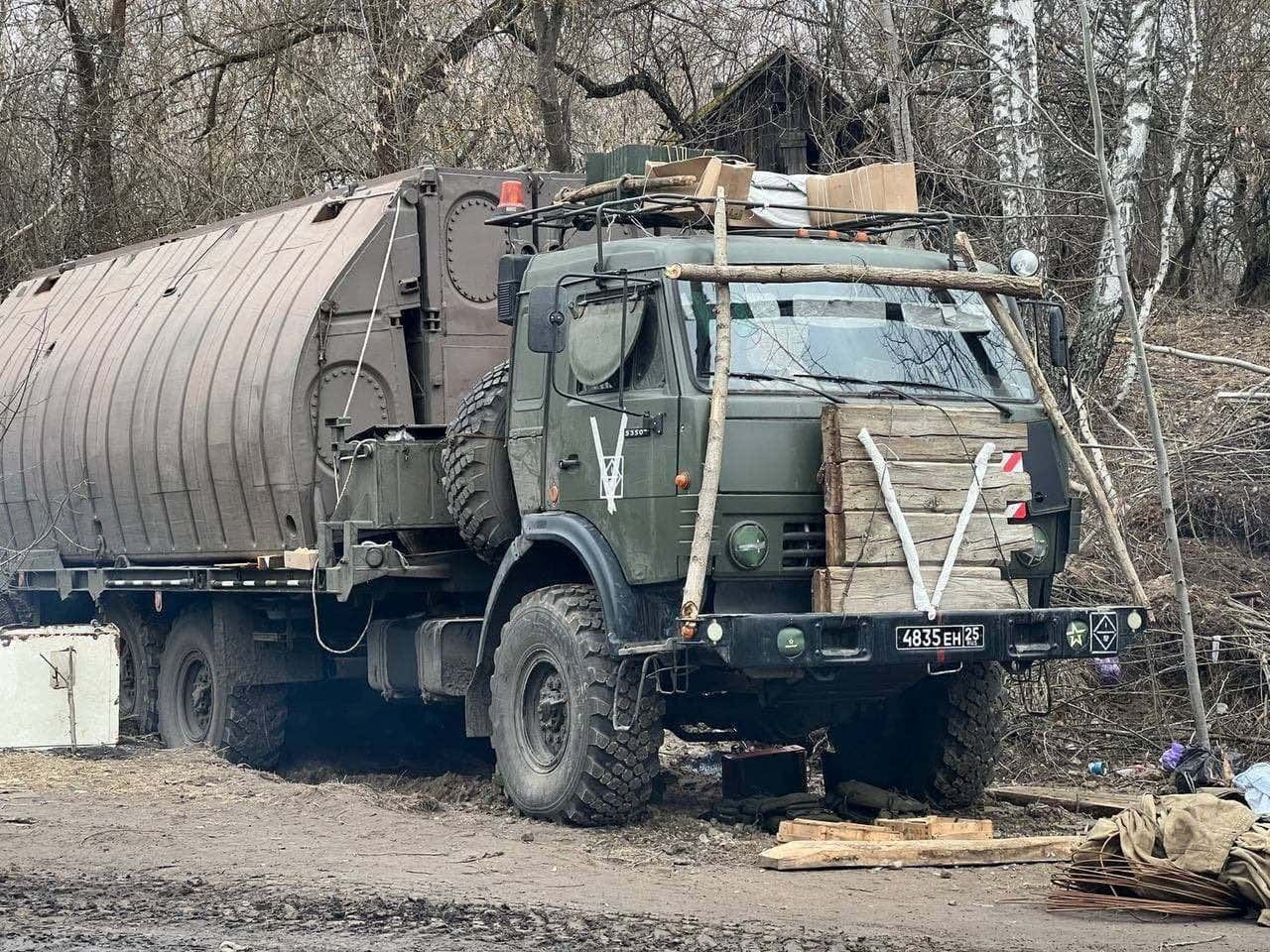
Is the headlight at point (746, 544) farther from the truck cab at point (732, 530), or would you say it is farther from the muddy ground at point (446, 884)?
the muddy ground at point (446, 884)

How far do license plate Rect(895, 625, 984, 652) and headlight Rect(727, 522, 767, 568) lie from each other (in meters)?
0.71

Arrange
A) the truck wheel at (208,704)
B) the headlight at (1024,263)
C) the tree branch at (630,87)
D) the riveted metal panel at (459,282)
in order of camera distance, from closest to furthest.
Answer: the headlight at (1024,263), the riveted metal panel at (459,282), the truck wheel at (208,704), the tree branch at (630,87)

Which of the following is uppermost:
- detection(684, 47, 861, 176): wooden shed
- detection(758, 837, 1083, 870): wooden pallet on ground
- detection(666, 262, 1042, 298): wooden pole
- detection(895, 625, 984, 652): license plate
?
detection(684, 47, 861, 176): wooden shed

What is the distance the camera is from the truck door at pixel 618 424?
8.19 m

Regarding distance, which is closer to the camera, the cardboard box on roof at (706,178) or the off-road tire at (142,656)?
the cardboard box on roof at (706,178)

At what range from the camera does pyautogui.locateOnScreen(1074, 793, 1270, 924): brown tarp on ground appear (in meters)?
6.43

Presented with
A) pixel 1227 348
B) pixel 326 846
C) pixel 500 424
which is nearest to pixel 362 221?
pixel 500 424

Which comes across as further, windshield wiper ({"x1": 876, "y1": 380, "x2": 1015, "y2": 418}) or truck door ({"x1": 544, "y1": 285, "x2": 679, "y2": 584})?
windshield wiper ({"x1": 876, "y1": 380, "x2": 1015, "y2": 418})

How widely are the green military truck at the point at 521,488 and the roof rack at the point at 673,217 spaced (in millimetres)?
47

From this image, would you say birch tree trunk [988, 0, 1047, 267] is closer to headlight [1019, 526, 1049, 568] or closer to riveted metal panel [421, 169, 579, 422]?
riveted metal panel [421, 169, 579, 422]

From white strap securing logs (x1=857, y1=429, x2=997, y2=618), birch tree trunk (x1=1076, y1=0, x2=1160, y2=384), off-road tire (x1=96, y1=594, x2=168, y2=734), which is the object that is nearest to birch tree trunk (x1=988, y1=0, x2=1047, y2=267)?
birch tree trunk (x1=1076, y1=0, x2=1160, y2=384)

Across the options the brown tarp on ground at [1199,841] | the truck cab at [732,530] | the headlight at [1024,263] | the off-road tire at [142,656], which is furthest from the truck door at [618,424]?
the off-road tire at [142,656]

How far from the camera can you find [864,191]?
31.3ft

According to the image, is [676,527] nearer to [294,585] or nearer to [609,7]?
[294,585]
